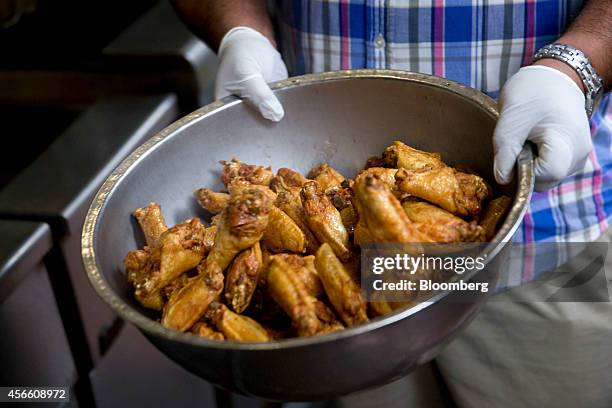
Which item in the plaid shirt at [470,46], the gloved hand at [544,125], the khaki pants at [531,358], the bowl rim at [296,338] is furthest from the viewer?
the khaki pants at [531,358]

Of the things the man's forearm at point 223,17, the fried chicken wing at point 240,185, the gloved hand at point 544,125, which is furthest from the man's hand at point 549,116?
the man's forearm at point 223,17

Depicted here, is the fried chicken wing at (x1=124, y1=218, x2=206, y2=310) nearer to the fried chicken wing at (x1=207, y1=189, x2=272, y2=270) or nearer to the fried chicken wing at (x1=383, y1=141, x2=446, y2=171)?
the fried chicken wing at (x1=207, y1=189, x2=272, y2=270)

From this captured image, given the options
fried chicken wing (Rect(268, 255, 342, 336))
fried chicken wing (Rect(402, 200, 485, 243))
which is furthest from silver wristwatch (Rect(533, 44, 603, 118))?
fried chicken wing (Rect(268, 255, 342, 336))

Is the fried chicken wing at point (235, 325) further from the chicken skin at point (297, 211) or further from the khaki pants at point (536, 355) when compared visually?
the khaki pants at point (536, 355)

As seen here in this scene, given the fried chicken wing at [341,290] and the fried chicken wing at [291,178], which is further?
the fried chicken wing at [291,178]

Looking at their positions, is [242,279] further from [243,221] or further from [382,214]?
[382,214]

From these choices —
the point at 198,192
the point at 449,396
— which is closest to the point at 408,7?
the point at 198,192

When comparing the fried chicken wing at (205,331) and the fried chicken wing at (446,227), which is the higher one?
the fried chicken wing at (446,227)

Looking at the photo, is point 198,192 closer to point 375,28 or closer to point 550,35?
point 375,28
